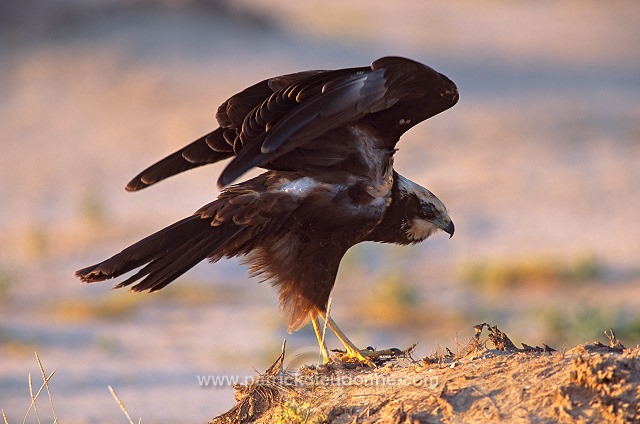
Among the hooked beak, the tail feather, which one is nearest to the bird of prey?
the tail feather

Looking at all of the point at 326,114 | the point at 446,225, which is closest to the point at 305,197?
the point at 326,114

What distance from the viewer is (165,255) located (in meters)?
5.39

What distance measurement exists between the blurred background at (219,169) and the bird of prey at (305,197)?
118 inches

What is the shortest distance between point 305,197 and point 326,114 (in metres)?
0.68

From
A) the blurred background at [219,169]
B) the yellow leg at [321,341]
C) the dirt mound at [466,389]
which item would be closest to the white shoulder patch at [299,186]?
the yellow leg at [321,341]

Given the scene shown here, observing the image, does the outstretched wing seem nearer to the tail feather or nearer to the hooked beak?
the tail feather

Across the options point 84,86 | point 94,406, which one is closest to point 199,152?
point 94,406

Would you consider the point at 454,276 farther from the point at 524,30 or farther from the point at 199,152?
the point at 524,30

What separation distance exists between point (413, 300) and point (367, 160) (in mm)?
5816

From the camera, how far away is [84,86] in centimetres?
1912

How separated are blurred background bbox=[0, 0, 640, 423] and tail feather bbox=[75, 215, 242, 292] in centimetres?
316

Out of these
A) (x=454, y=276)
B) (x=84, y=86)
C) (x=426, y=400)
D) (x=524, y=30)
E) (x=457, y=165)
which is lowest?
(x=426, y=400)

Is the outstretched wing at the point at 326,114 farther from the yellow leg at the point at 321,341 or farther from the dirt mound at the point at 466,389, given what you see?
the dirt mound at the point at 466,389

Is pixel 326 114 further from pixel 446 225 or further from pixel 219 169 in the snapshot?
pixel 219 169
